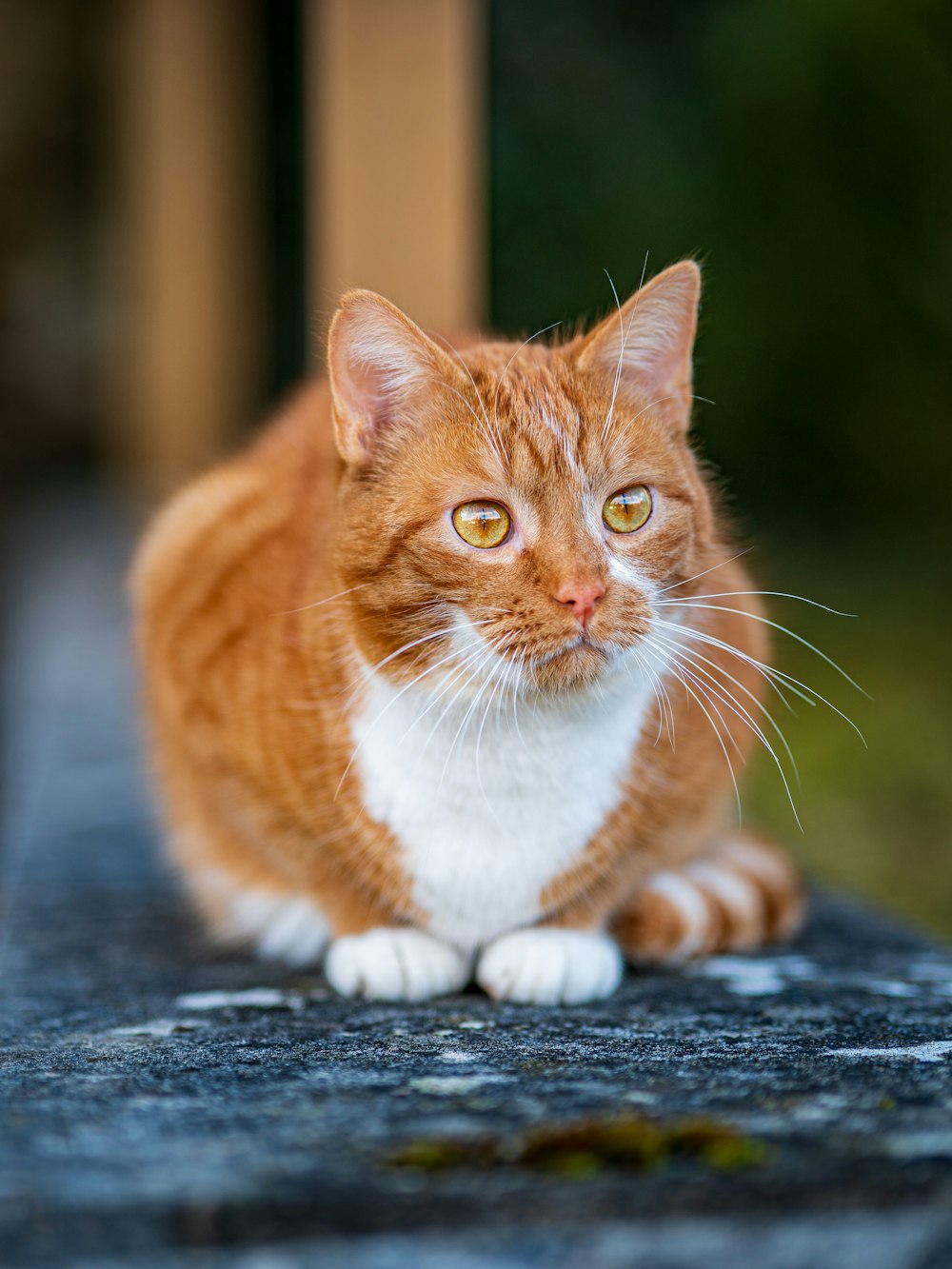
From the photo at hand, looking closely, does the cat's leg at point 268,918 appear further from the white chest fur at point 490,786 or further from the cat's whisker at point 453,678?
the cat's whisker at point 453,678

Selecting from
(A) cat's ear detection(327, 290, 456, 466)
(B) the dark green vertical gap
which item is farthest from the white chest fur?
(B) the dark green vertical gap

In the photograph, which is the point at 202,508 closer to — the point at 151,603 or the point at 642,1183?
the point at 151,603

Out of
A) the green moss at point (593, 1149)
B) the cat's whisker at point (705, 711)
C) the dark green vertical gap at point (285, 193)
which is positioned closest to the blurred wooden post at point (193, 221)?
the dark green vertical gap at point (285, 193)

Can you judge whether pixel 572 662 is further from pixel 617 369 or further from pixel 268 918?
pixel 268 918

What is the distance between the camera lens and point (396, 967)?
1806 mm

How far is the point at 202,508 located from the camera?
2443 mm

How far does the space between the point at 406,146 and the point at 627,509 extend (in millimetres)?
3048

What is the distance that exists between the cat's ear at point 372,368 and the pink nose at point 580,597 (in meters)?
0.36

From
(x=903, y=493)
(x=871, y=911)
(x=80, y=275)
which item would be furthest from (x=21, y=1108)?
(x=80, y=275)

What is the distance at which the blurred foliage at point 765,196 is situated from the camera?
6.84 metres

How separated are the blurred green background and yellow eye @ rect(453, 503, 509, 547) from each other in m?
3.58

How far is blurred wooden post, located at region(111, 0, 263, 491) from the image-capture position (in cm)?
768

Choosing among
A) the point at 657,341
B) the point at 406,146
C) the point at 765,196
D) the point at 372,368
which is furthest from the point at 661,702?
the point at 765,196

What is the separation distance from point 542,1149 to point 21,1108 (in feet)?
1.62
